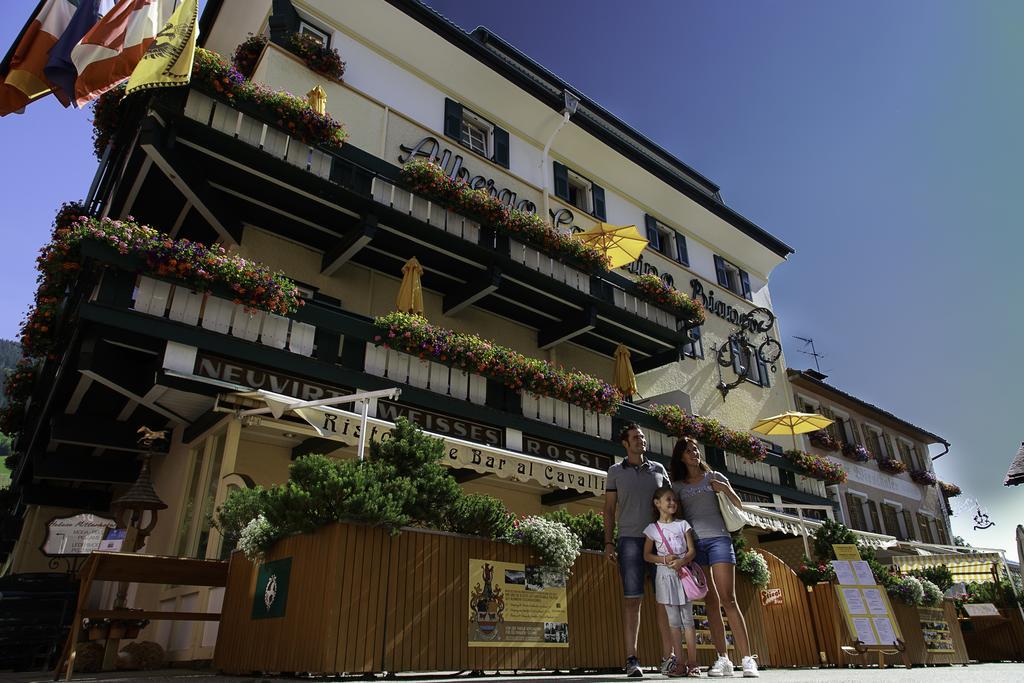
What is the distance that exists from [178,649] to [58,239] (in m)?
5.95

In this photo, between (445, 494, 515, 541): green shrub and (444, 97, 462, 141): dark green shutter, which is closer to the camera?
(445, 494, 515, 541): green shrub

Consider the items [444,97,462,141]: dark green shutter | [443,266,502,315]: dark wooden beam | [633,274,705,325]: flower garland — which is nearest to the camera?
[443,266,502,315]: dark wooden beam

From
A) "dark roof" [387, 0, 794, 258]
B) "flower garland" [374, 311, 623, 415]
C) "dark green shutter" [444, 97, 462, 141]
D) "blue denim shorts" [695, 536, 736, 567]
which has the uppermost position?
"dark roof" [387, 0, 794, 258]

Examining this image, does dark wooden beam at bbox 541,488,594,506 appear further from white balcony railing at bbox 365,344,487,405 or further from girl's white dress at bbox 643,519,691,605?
girl's white dress at bbox 643,519,691,605

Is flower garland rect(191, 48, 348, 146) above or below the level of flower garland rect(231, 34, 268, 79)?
below

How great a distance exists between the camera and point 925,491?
3036cm

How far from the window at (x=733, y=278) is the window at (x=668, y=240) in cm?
199

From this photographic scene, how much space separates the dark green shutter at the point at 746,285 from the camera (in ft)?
82.4

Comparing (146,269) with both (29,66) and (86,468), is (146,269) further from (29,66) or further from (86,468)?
(86,468)

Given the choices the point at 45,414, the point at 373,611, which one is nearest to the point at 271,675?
the point at 373,611

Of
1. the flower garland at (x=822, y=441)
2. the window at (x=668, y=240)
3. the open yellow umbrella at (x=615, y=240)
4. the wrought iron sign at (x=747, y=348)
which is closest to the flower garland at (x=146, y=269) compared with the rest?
the open yellow umbrella at (x=615, y=240)

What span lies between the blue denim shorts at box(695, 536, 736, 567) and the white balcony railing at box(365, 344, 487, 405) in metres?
7.01

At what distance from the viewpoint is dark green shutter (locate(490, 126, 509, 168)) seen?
17.5m

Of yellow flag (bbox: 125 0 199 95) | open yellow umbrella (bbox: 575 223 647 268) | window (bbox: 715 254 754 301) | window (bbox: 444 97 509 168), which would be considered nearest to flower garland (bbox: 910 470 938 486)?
window (bbox: 715 254 754 301)
